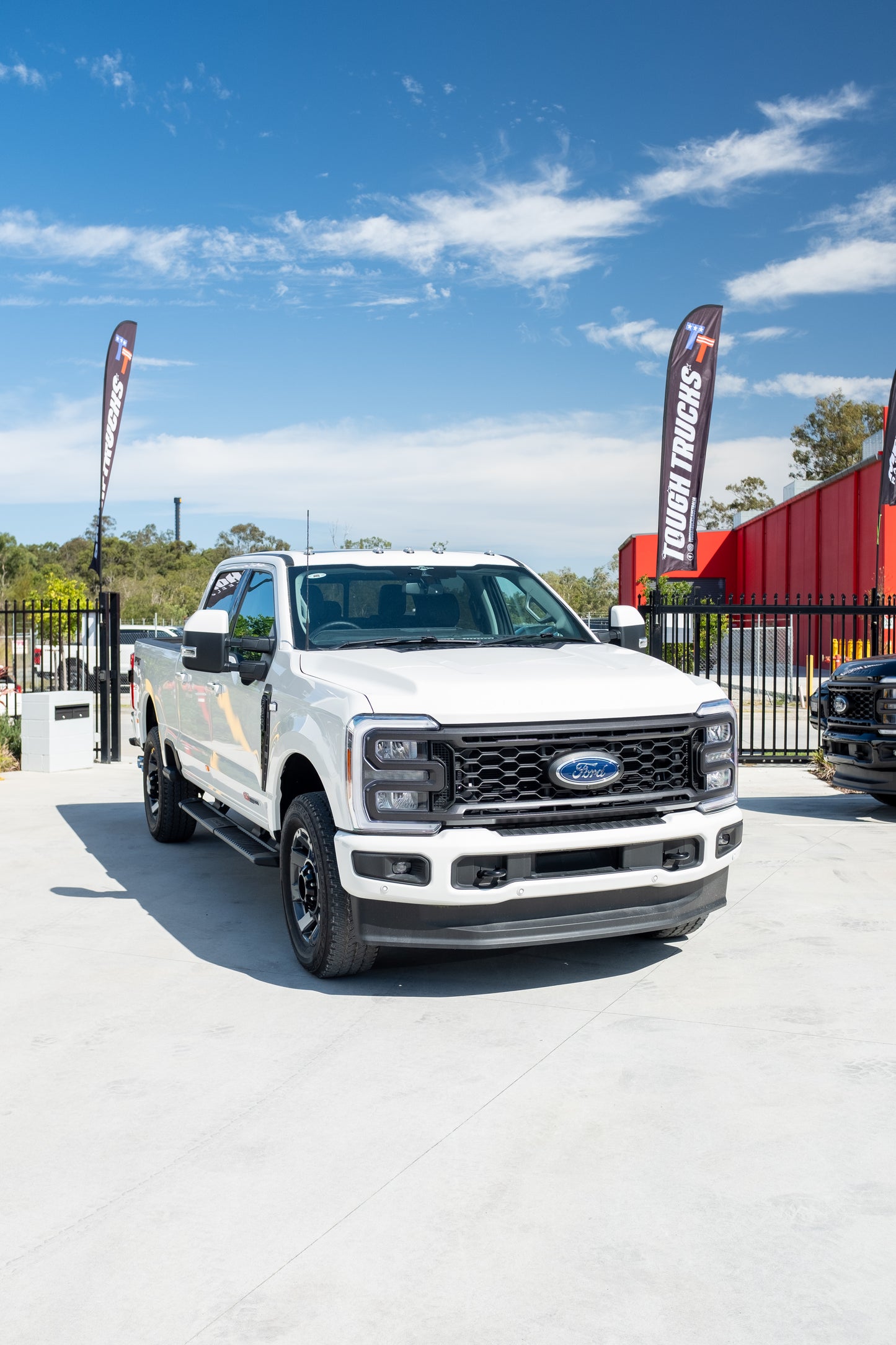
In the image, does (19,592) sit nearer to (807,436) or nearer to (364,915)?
(364,915)

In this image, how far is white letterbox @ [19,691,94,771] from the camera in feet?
42.8

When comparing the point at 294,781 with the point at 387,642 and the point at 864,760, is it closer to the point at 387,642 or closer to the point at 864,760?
the point at 387,642

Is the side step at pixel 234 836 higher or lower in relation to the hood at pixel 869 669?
lower

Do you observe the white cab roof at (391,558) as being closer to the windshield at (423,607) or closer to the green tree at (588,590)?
the windshield at (423,607)

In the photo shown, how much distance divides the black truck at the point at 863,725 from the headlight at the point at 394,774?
5617 millimetres

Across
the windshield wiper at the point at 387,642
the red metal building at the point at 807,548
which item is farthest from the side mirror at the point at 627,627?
the red metal building at the point at 807,548

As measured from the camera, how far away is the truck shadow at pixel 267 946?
517 centimetres

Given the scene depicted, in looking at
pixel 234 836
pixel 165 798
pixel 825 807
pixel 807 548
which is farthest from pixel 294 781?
pixel 807 548

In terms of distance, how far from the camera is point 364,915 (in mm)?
4723

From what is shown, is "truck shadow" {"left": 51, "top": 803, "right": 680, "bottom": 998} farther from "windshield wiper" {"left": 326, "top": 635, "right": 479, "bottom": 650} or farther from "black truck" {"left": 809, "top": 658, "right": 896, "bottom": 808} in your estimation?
"black truck" {"left": 809, "top": 658, "right": 896, "bottom": 808}

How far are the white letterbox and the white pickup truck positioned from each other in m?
7.64

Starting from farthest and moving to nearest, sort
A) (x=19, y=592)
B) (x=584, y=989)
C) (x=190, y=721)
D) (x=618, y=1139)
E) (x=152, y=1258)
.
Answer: (x=19, y=592)
(x=190, y=721)
(x=584, y=989)
(x=618, y=1139)
(x=152, y=1258)

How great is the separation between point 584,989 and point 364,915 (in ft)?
3.51

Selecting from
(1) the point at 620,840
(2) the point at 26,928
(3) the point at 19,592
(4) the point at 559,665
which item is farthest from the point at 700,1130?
(3) the point at 19,592
